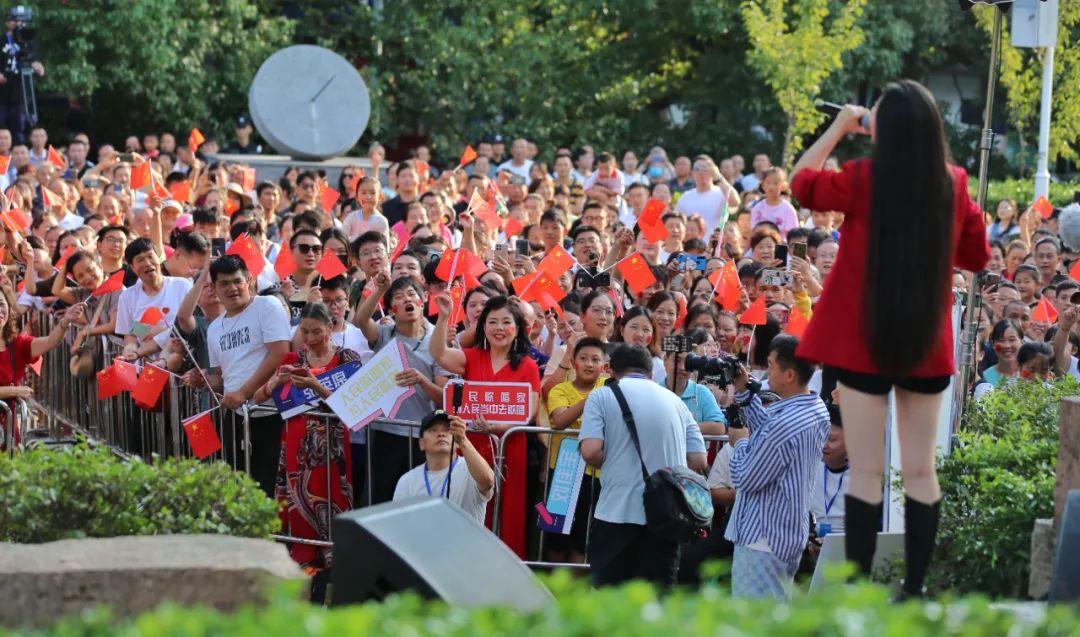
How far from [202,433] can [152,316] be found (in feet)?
4.59

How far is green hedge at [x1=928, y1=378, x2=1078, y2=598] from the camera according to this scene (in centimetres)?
579

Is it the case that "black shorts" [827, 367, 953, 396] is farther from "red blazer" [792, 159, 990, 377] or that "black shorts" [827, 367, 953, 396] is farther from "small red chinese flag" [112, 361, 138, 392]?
"small red chinese flag" [112, 361, 138, 392]

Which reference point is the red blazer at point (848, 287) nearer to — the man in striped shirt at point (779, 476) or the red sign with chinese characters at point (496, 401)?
the man in striped shirt at point (779, 476)

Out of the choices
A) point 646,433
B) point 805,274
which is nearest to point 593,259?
point 805,274

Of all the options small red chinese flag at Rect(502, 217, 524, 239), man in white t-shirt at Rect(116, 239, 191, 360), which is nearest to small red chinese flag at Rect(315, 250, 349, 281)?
man in white t-shirt at Rect(116, 239, 191, 360)

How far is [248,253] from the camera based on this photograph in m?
10.9

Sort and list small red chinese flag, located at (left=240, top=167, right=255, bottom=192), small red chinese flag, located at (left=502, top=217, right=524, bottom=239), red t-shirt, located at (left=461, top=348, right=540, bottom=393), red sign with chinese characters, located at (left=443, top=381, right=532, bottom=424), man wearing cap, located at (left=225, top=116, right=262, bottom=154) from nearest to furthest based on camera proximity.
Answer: red sign with chinese characters, located at (left=443, top=381, right=532, bottom=424)
red t-shirt, located at (left=461, top=348, right=540, bottom=393)
small red chinese flag, located at (left=502, top=217, right=524, bottom=239)
small red chinese flag, located at (left=240, top=167, right=255, bottom=192)
man wearing cap, located at (left=225, top=116, right=262, bottom=154)

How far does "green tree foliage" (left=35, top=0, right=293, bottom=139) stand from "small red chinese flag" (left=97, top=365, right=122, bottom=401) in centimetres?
1649

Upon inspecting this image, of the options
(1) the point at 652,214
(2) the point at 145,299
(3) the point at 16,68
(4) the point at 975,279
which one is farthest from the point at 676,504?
(3) the point at 16,68

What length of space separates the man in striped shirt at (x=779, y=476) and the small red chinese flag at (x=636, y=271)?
12.6ft

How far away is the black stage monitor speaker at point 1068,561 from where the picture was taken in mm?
4863

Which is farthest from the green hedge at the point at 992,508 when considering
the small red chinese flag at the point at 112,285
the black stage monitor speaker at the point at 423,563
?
the small red chinese flag at the point at 112,285

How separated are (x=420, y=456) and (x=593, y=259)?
350 centimetres

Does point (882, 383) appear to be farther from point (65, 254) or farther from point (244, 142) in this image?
point (244, 142)
